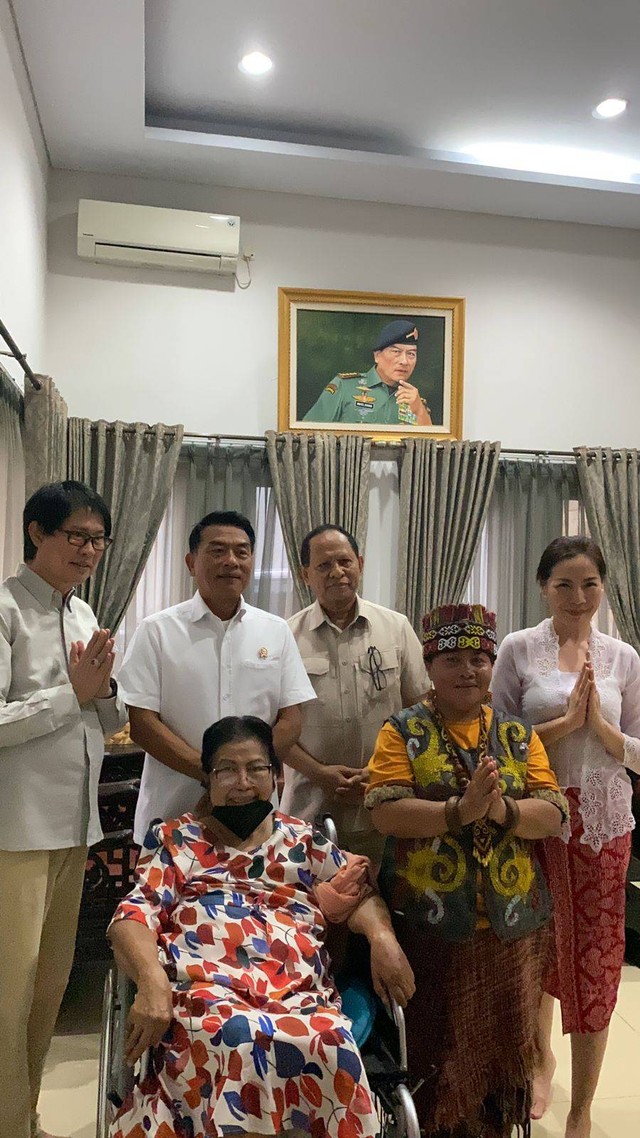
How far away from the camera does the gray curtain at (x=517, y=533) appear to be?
452 centimetres

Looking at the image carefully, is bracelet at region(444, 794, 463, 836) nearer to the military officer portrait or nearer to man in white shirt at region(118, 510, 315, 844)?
man in white shirt at region(118, 510, 315, 844)

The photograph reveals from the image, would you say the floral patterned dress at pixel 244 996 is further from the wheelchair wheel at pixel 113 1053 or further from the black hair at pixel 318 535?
the black hair at pixel 318 535

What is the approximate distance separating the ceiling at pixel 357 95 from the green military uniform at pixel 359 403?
1009 mm

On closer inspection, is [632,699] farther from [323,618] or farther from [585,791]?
[323,618]

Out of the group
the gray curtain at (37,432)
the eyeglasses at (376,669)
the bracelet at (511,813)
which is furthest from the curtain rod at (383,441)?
the bracelet at (511,813)

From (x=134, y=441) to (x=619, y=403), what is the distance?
2840 mm

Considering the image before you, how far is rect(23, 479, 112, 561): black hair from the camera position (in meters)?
1.92

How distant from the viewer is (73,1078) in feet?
8.20

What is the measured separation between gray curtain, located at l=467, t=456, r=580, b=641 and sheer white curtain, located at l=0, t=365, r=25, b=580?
259cm

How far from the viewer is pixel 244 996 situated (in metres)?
1.67

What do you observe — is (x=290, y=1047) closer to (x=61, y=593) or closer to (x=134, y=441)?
(x=61, y=593)

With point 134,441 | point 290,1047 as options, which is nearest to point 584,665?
point 290,1047

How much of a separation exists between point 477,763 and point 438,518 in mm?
2615

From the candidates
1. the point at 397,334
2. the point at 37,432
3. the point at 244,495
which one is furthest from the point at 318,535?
the point at 397,334
